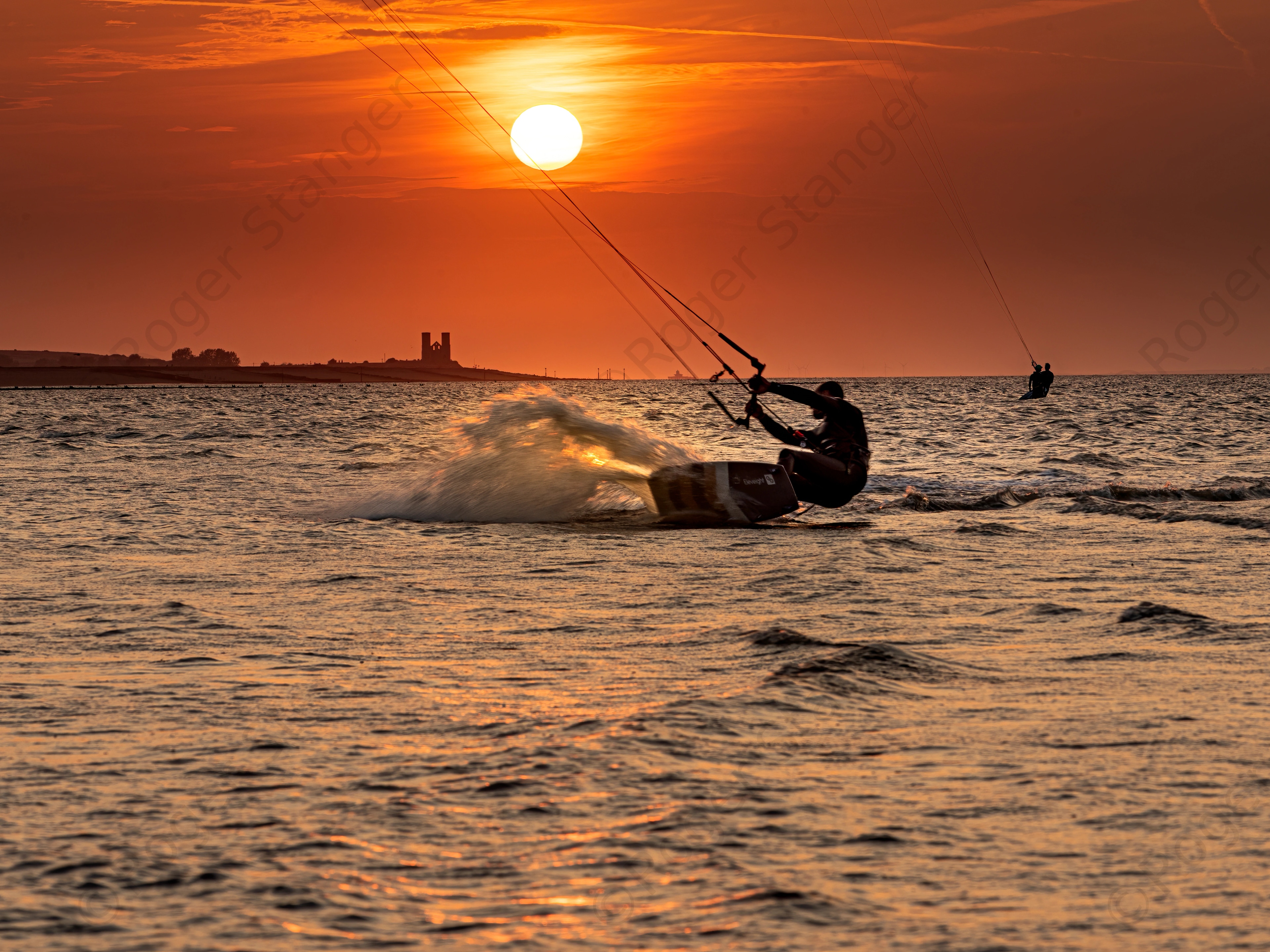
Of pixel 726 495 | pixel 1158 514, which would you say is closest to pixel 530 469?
pixel 726 495

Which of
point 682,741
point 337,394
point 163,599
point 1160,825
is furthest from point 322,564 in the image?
point 337,394

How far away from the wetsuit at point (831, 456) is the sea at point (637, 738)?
1.00m

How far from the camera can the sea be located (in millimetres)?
4266

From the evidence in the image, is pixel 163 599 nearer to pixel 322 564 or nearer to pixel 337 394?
pixel 322 564

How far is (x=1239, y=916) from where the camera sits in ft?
13.7

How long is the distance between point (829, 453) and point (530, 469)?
17.5ft

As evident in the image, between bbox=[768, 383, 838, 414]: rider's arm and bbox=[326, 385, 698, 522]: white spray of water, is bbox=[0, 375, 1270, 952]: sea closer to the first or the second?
bbox=[768, 383, 838, 414]: rider's arm

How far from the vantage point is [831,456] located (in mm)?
17625

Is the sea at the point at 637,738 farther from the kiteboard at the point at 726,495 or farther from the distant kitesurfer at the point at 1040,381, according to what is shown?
the distant kitesurfer at the point at 1040,381

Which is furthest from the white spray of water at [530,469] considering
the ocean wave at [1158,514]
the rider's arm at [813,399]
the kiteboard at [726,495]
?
the ocean wave at [1158,514]

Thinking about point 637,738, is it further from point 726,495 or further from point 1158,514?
point 1158,514

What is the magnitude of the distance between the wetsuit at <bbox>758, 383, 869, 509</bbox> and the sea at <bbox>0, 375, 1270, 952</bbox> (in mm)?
1000

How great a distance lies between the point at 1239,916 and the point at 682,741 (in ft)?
8.91

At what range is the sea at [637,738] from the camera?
427cm
